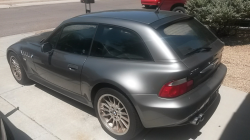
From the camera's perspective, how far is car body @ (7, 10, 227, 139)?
2711mm

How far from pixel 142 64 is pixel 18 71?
10.0 feet

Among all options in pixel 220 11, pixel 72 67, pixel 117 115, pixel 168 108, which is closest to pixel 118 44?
pixel 72 67

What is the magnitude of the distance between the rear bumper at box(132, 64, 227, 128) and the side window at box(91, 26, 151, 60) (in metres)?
0.50

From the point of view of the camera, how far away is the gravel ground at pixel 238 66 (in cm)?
460

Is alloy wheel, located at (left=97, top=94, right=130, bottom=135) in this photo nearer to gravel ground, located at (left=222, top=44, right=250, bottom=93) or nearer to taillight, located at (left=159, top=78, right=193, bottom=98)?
taillight, located at (left=159, top=78, right=193, bottom=98)

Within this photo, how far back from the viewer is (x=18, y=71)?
4855mm

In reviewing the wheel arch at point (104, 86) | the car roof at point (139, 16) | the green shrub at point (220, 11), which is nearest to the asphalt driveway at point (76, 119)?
the wheel arch at point (104, 86)

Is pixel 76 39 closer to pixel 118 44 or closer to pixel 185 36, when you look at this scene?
pixel 118 44

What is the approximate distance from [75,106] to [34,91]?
1.06m

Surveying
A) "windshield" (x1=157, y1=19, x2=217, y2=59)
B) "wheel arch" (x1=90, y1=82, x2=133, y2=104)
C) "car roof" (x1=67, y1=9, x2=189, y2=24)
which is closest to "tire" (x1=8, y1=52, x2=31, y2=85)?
"car roof" (x1=67, y1=9, x2=189, y2=24)

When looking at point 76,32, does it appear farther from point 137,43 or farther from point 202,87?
point 202,87

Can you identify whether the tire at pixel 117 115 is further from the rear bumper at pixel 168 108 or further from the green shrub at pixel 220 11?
the green shrub at pixel 220 11

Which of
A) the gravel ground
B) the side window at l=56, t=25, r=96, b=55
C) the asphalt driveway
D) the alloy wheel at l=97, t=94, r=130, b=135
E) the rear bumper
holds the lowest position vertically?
the asphalt driveway

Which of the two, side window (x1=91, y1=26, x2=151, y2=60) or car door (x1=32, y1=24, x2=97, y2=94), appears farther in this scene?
car door (x1=32, y1=24, x2=97, y2=94)
